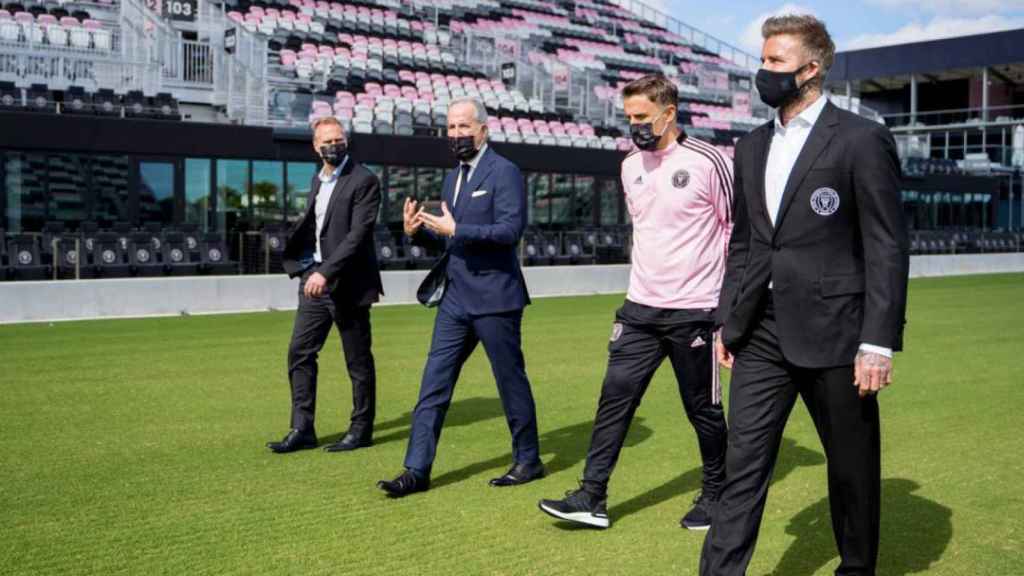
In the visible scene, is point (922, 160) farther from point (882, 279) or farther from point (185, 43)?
point (882, 279)

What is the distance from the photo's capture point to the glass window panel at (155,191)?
21906 mm

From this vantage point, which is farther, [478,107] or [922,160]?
[922,160]

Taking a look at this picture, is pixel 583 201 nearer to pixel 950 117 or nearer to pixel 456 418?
pixel 456 418

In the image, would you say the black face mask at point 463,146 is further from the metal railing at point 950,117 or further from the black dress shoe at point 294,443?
the metal railing at point 950,117

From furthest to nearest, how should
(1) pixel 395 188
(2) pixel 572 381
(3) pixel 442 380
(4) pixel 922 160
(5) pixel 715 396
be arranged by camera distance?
(4) pixel 922 160
(1) pixel 395 188
(2) pixel 572 381
(3) pixel 442 380
(5) pixel 715 396

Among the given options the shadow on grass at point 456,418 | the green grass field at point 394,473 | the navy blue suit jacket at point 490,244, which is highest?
the navy blue suit jacket at point 490,244

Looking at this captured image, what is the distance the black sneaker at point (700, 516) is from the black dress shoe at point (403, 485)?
4.31 ft

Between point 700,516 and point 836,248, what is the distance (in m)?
1.81

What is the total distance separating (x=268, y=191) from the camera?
2362cm

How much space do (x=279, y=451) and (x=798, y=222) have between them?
384 centimetres

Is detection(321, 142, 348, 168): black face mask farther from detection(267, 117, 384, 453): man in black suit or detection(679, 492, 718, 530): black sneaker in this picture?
detection(679, 492, 718, 530): black sneaker

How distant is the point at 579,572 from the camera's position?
4.15m

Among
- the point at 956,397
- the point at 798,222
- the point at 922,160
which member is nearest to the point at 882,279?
the point at 798,222

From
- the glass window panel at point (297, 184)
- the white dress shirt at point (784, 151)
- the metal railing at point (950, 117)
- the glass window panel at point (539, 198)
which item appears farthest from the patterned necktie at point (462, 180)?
the metal railing at point (950, 117)
